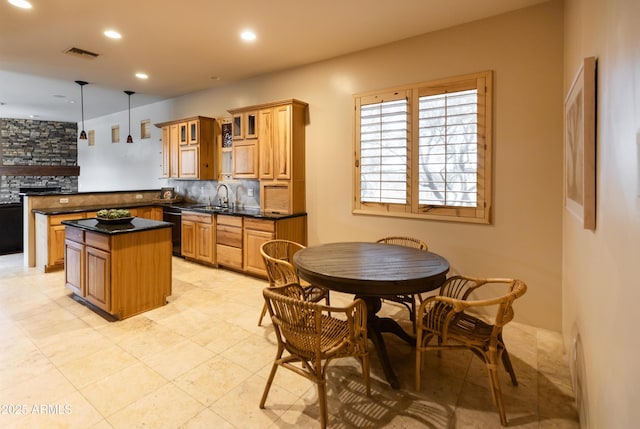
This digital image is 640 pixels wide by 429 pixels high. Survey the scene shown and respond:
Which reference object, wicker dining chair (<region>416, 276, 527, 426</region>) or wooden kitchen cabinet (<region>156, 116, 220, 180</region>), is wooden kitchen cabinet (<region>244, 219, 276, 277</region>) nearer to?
wooden kitchen cabinet (<region>156, 116, 220, 180</region>)

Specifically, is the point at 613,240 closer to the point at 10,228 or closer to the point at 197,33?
the point at 197,33

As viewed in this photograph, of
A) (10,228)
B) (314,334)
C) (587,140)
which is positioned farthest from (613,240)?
(10,228)

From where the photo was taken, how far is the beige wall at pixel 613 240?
40.5 inches

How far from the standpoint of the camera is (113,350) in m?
2.69

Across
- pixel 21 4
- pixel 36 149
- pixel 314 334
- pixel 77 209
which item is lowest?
pixel 314 334

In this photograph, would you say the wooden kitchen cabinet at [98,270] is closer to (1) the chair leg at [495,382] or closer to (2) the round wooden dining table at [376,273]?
(2) the round wooden dining table at [376,273]

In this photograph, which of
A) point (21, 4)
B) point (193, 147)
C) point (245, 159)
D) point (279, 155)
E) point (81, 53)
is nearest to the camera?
point (21, 4)

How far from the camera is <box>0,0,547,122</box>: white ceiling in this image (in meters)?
3.08

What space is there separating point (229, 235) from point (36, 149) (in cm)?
816

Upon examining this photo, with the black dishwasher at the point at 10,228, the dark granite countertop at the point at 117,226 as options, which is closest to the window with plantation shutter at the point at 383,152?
the dark granite countertop at the point at 117,226

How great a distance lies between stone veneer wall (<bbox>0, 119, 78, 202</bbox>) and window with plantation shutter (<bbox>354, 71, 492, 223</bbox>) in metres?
9.64

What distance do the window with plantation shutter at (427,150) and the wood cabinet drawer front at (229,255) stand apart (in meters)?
1.81

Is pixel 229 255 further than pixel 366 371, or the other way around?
pixel 229 255

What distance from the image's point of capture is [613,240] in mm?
1301
